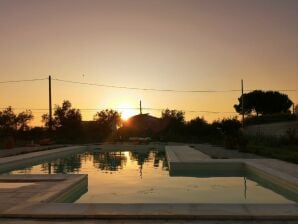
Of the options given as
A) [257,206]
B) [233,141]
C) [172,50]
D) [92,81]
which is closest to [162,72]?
[172,50]

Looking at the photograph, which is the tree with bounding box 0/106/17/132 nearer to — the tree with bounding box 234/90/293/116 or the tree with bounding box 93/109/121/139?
the tree with bounding box 93/109/121/139

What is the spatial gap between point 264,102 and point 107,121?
19806mm

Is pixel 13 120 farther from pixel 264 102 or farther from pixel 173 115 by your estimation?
pixel 264 102

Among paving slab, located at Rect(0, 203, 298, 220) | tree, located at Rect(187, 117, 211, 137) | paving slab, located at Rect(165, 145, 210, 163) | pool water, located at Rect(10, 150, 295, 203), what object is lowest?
pool water, located at Rect(10, 150, 295, 203)

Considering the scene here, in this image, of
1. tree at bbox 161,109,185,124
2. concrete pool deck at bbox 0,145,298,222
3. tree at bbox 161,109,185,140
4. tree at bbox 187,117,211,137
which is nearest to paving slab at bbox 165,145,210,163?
concrete pool deck at bbox 0,145,298,222

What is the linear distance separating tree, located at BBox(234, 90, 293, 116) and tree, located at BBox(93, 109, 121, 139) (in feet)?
51.2

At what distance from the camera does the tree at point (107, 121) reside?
36.4 metres

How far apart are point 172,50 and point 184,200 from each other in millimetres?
12751

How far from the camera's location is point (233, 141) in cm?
1861

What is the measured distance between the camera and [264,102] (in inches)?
1907

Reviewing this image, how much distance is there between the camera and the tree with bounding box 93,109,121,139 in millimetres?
36375

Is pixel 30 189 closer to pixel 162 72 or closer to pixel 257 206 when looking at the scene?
pixel 257 206

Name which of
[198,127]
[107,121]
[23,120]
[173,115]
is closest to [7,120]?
[23,120]

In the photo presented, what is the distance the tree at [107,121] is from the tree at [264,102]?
15.6 metres
